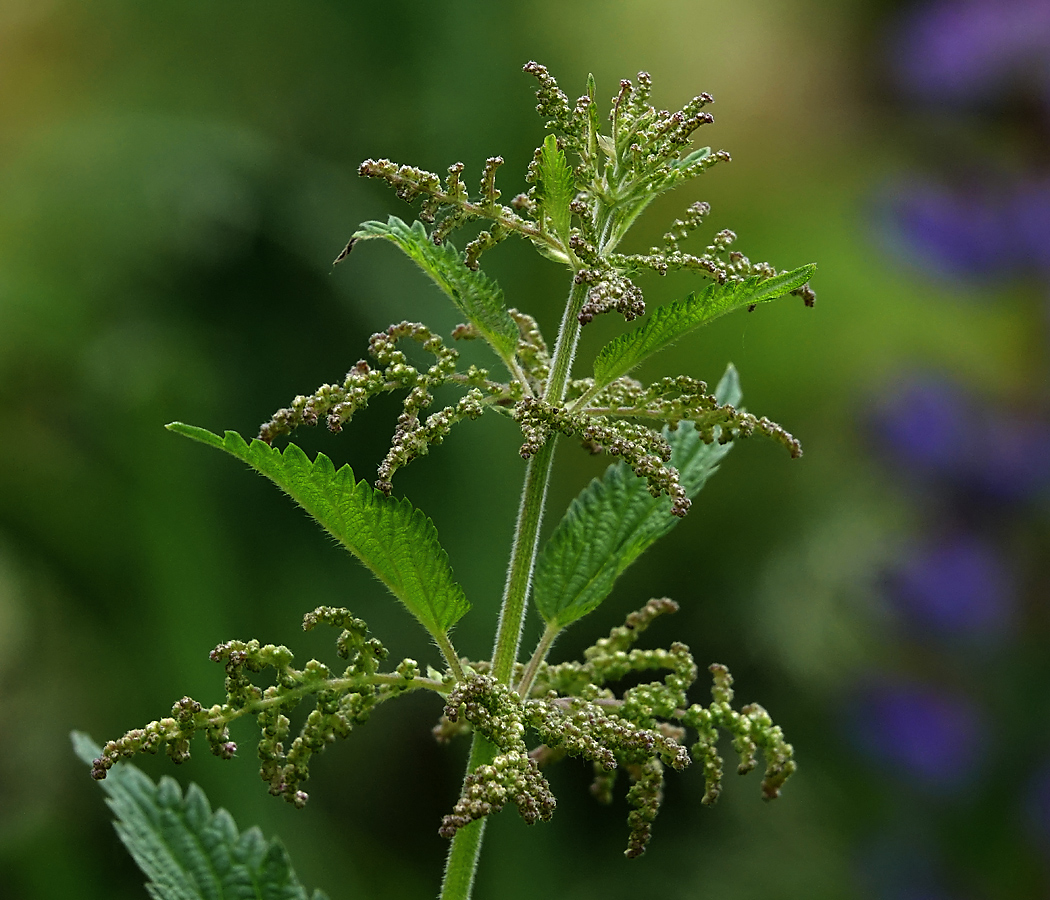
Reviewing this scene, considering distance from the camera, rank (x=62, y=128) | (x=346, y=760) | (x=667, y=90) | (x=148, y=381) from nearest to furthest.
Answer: (x=148, y=381) < (x=346, y=760) < (x=62, y=128) < (x=667, y=90)

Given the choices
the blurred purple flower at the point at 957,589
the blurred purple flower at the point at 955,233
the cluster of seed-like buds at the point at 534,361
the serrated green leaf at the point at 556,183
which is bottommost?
the cluster of seed-like buds at the point at 534,361

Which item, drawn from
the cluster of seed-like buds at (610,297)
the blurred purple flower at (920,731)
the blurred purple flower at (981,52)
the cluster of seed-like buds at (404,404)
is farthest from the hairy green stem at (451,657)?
the blurred purple flower at (981,52)

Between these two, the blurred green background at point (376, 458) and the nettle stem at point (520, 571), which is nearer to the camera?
the nettle stem at point (520, 571)

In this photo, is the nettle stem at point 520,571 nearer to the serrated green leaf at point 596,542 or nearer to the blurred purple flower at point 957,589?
the serrated green leaf at point 596,542

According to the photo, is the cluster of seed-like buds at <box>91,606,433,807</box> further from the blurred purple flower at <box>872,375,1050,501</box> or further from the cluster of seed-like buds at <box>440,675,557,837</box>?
the blurred purple flower at <box>872,375,1050,501</box>

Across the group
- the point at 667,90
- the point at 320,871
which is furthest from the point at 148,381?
A: the point at 667,90

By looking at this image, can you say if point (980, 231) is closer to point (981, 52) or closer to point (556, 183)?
point (981, 52)

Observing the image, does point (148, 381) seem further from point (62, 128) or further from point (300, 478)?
point (300, 478)

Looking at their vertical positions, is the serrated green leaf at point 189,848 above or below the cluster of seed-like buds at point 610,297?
below
